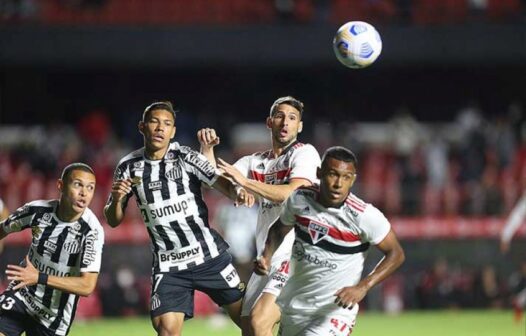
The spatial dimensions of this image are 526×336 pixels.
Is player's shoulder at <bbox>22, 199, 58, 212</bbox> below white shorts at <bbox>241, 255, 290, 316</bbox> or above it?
above

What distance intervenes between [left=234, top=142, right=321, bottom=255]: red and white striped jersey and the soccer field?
5.39m

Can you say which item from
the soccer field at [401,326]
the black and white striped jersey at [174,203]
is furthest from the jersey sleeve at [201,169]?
the soccer field at [401,326]

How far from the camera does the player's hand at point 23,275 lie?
24.4 ft

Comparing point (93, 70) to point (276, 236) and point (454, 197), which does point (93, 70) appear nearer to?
point (454, 197)

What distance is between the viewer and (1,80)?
24.2 metres

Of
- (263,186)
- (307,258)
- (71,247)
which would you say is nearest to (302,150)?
(263,186)

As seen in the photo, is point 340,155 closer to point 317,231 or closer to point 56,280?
point 317,231

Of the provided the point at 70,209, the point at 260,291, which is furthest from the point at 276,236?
the point at 70,209

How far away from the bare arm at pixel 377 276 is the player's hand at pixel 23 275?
211 cm

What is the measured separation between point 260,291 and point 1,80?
55.4 ft

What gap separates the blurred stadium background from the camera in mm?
18391

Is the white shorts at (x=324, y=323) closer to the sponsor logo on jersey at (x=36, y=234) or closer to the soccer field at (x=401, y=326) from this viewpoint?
the sponsor logo on jersey at (x=36, y=234)

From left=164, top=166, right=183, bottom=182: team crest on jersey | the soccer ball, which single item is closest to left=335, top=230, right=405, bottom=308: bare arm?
left=164, top=166, right=183, bottom=182: team crest on jersey

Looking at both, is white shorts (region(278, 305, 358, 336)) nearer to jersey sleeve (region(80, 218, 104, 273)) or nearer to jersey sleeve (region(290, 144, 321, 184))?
jersey sleeve (region(290, 144, 321, 184))
